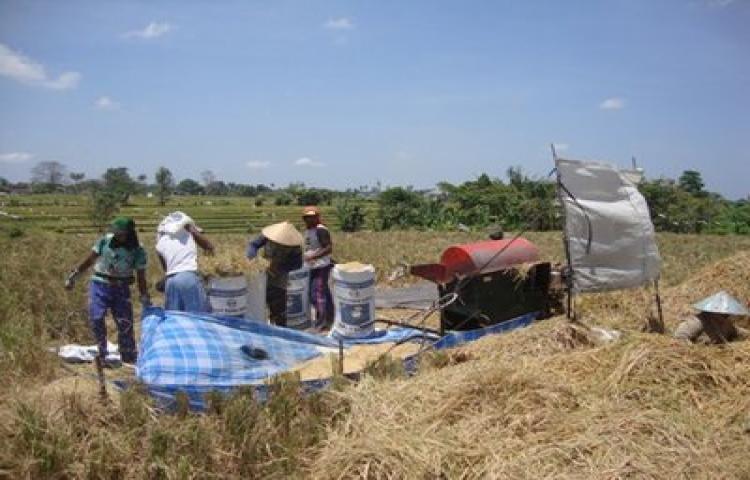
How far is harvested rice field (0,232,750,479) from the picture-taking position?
331cm

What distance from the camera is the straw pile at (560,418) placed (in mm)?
3252

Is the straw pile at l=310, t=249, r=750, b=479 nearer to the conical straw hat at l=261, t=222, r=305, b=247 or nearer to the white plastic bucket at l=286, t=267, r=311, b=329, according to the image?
the white plastic bucket at l=286, t=267, r=311, b=329

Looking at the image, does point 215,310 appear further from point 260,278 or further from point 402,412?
point 402,412

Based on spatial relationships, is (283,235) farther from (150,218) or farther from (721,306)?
(150,218)

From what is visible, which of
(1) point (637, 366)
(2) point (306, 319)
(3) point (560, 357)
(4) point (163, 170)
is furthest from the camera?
(4) point (163, 170)

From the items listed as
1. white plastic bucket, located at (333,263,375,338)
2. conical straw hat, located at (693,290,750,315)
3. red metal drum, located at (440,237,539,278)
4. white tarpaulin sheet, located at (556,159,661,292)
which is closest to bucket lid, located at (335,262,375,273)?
white plastic bucket, located at (333,263,375,338)

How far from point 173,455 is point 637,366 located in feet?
10.1

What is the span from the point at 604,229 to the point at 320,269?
3231 millimetres

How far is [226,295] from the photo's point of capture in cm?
591

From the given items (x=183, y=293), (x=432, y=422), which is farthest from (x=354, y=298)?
(x=432, y=422)

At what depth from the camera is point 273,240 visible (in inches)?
278

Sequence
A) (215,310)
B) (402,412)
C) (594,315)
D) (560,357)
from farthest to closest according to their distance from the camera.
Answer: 1. (594,315)
2. (215,310)
3. (560,357)
4. (402,412)

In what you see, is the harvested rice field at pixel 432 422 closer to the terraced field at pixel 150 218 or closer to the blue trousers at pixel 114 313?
the blue trousers at pixel 114 313

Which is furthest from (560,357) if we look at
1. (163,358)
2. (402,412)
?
(163,358)
